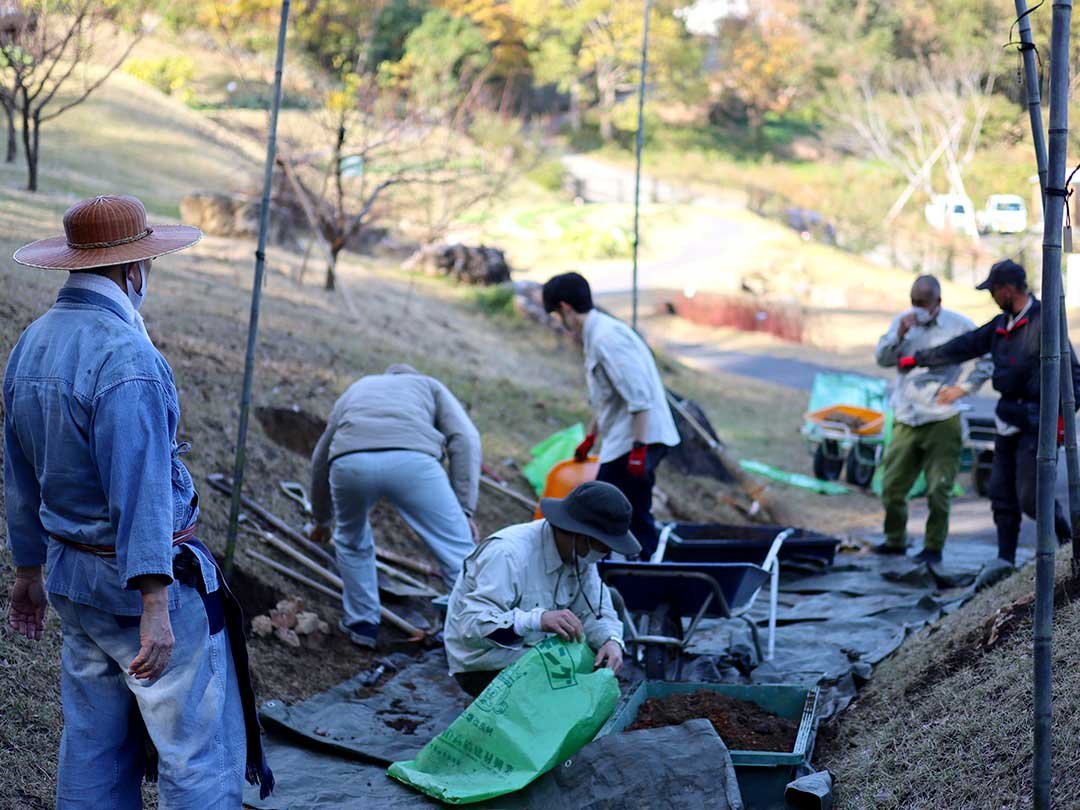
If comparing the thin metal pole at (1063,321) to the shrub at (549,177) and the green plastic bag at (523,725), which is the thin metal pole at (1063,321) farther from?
the shrub at (549,177)

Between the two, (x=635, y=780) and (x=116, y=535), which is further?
(x=635, y=780)

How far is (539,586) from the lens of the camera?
14.0 feet

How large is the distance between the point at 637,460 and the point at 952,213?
31551 millimetres

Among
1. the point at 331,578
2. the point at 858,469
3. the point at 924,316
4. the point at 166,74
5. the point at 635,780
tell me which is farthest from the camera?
the point at 166,74

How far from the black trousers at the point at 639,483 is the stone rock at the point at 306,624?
5.11 ft

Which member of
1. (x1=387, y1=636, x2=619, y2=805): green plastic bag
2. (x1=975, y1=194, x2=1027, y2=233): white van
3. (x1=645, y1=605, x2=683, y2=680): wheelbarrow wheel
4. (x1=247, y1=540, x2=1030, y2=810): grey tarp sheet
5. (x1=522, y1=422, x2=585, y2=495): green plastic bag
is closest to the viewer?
(x1=387, y1=636, x2=619, y2=805): green plastic bag

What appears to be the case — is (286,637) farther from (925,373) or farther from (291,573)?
(925,373)

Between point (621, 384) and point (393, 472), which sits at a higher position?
point (621, 384)

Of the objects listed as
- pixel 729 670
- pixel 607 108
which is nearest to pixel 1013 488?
pixel 729 670

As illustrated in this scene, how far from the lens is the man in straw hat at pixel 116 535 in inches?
103

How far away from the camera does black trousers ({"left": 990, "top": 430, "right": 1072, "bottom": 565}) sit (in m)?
6.19

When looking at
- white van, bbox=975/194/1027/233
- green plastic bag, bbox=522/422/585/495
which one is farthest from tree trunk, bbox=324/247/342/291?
white van, bbox=975/194/1027/233

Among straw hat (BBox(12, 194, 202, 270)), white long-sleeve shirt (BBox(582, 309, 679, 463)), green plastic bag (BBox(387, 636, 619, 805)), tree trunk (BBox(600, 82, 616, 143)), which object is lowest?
green plastic bag (BBox(387, 636, 619, 805))

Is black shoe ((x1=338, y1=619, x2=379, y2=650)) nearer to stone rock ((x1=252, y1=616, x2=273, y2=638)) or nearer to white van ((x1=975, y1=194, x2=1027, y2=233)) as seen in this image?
stone rock ((x1=252, y1=616, x2=273, y2=638))
